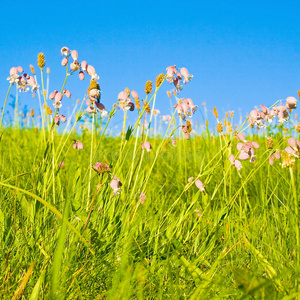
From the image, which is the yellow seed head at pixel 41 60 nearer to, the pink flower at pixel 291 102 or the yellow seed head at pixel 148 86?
the yellow seed head at pixel 148 86

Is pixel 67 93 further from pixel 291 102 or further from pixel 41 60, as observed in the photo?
pixel 291 102

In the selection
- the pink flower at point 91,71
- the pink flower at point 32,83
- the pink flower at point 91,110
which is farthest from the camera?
the pink flower at point 32,83

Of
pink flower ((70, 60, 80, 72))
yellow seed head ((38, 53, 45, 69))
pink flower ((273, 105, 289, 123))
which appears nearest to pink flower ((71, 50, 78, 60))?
pink flower ((70, 60, 80, 72))

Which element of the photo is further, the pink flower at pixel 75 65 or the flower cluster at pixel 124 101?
the pink flower at pixel 75 65

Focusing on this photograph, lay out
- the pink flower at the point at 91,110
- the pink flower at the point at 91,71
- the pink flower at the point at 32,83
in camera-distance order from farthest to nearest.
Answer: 1. the pink flower at the point at 32,83
2. the pink flower at the point at 91,71
3. the pink flower at the point at 91,110

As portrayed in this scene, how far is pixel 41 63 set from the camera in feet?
6.15

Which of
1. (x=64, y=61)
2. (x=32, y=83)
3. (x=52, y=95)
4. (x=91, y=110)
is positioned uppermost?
(x=64, y=61)

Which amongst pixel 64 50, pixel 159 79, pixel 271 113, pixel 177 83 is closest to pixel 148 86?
pixel 159 79

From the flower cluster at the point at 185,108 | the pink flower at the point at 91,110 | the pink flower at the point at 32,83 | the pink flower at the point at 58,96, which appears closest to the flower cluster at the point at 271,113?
the flower cluster at the point at 185,108

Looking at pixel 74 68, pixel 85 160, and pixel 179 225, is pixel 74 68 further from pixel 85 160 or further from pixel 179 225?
pixel 85 160

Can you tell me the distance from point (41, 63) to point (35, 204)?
0.81 metres

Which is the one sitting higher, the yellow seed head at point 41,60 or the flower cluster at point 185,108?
the yellow seed head at point 41,60

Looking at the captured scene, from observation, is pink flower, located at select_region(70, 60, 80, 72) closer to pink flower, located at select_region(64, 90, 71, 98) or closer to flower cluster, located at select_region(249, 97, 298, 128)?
pink flower, located at select_region(64, 90, 71, 98)

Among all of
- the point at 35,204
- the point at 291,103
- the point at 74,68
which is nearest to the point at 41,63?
the point at 74,68
